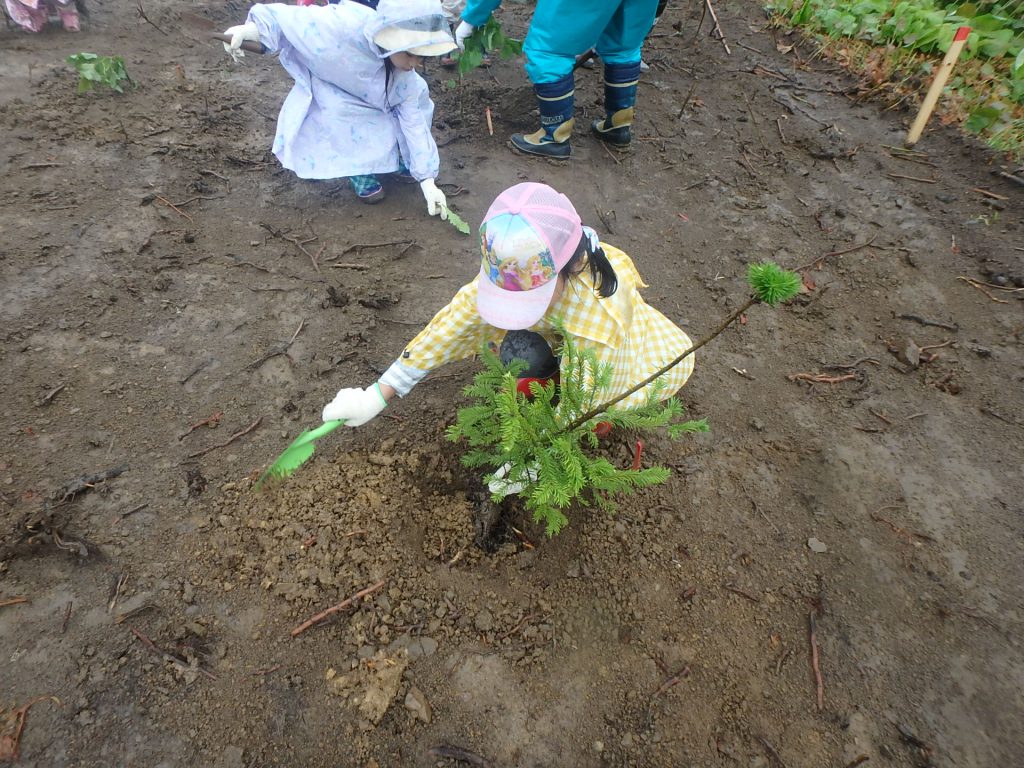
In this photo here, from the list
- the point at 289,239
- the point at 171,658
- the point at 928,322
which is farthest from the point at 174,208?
the point at 928,322

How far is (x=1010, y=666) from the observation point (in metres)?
1.88

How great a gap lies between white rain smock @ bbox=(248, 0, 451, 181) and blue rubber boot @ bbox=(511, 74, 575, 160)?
31.9 inches

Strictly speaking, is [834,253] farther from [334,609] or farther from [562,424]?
[334,609]

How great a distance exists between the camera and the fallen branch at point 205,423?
229 cm

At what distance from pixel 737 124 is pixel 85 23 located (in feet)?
17.6

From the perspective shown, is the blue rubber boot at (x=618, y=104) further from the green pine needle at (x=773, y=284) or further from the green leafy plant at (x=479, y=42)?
the green pine needle at (x=773, y=284)

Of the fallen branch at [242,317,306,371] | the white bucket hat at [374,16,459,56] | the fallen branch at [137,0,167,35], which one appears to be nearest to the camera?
the fallen branch at [242,317,306,371]

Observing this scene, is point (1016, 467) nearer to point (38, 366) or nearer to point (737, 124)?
point (737, 124)

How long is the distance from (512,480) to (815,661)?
118 cm

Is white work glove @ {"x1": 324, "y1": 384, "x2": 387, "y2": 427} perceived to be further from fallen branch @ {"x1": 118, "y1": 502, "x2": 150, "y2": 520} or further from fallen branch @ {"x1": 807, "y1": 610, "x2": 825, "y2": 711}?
fallen branch @ {"x1": 807, "y1": 610, "x2": 825, "y2": 711}

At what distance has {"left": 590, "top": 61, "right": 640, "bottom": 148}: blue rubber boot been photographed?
12.7ft

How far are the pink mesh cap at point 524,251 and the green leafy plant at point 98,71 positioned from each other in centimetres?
387

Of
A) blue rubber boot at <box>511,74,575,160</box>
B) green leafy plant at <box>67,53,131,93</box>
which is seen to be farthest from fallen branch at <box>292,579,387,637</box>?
green leafy plant at <box>67,53,131,93</box>

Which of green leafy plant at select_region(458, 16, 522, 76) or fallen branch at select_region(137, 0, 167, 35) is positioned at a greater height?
green leafy plant at select_region(458, 16, 522, 76)
